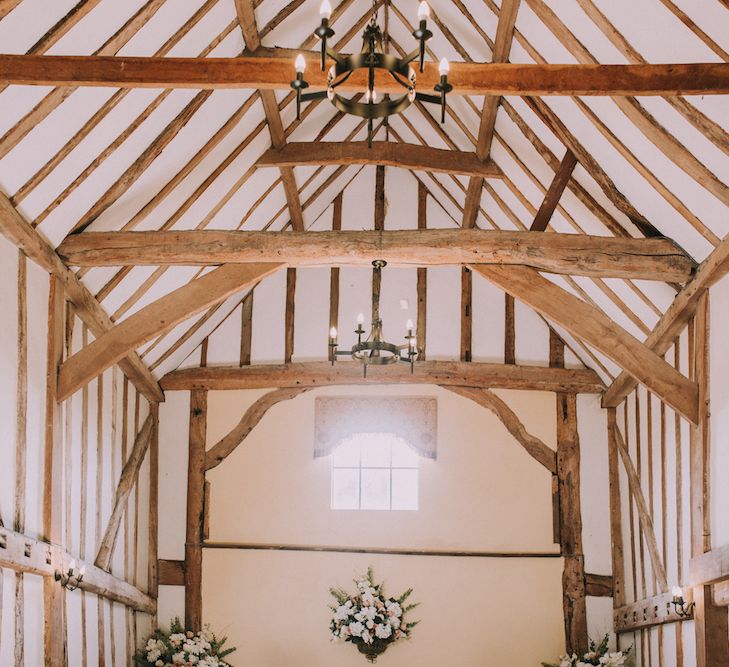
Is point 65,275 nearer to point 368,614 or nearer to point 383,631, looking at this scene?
point 368,614

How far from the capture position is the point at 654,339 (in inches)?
299

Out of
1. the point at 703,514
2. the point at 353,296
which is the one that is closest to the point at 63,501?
the point at 353,296

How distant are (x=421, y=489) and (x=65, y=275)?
423 centimetres

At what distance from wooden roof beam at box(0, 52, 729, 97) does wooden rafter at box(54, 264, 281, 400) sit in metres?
2.56

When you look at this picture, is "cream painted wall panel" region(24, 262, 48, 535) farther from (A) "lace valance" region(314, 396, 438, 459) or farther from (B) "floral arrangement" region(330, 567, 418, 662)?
(A) "lace valance" region(314, 396, 438, 459)

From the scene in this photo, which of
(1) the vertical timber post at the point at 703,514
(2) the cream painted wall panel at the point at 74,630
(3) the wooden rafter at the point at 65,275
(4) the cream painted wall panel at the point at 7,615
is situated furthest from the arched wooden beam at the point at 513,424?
(4) the cream painted wall panel at the point at 7,615

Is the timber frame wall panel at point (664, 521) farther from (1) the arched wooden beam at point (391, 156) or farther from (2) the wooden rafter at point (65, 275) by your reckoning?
(2) the wooden rafter at point (65, 275)

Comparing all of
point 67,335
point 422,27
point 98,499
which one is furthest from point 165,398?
point 422,27

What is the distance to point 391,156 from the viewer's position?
26.8 ft

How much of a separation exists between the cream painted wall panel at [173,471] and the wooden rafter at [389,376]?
0.21 meters

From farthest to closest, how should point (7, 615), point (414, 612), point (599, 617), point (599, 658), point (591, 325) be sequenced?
point (414, 612) < point (599, 617) < point (599, 658) < point (591, 325) < point (7, 615)

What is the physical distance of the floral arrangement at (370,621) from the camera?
902 cm

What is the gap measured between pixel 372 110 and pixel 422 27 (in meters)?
0.60

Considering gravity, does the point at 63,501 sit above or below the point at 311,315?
below
